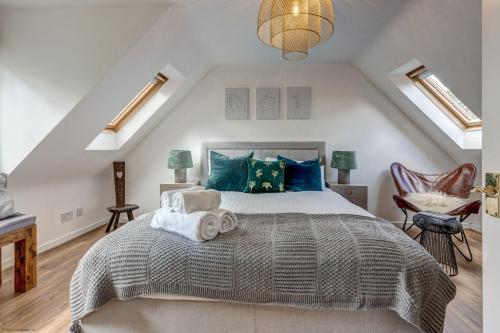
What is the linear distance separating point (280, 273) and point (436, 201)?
2830 mm

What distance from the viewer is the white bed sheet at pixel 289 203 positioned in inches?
76.6

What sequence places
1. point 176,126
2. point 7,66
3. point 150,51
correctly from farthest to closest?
point 176,126 → point 150,51 → point 7,66

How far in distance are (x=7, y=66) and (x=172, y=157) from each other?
1.76 meters

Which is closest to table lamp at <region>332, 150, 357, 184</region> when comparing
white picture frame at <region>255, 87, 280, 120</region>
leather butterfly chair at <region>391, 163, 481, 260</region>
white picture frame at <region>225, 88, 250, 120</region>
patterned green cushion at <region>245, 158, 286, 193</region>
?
leather butterfly chair at <region>391, 163, 481, 260</region>

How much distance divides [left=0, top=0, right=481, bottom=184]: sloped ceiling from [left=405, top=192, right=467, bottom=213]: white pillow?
0.83 m

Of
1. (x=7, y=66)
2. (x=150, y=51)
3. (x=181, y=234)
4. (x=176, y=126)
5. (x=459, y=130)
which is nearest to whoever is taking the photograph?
(x=181, y=234)

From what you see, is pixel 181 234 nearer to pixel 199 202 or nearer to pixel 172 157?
pixel 199 202

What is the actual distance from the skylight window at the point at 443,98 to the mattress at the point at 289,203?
2007 mm

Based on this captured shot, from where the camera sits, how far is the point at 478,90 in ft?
8.06

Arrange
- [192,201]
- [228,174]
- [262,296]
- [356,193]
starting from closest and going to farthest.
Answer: [262,296]
[192,201]
[228,174]
[356,193]

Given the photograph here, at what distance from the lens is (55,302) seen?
192cm

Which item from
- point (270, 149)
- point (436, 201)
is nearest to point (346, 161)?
point (270, 149)

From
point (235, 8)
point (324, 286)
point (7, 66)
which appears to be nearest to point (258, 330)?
point (324, 286)

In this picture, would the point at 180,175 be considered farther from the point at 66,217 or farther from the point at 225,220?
the point at 225,220
